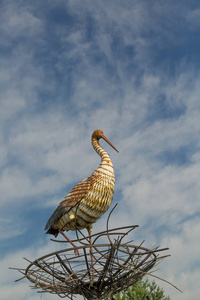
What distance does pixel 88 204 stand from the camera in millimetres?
7020

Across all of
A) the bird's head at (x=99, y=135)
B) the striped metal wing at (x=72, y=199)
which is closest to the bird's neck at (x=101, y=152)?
the bird's head at (x=99, y=135)

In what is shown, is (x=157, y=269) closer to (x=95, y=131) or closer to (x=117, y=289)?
(x=117, y=289)

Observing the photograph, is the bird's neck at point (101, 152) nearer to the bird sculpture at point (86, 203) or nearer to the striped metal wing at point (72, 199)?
the bird sculpture at point (86, 203)

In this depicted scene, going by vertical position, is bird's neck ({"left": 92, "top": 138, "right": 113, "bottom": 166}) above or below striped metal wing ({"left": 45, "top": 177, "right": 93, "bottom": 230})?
above

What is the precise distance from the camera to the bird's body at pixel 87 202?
7.04 meters

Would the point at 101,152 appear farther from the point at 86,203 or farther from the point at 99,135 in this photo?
the point at 86,203

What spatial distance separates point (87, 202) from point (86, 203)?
0.03m

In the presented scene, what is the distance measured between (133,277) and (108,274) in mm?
533

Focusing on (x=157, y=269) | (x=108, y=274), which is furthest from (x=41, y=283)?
(x=157, y=269)

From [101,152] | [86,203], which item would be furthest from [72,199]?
[101,152]

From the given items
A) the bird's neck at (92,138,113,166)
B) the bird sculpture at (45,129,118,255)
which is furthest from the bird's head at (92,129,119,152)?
the bird sculpture at (45,129,118,255)

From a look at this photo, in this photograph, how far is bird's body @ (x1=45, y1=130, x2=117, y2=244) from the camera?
23.1 ft

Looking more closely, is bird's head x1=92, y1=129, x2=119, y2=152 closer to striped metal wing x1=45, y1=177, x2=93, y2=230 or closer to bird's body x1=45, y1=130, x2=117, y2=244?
bird's body x1=45, y1=130, x2=117, y2=244

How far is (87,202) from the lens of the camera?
23.1 ft
